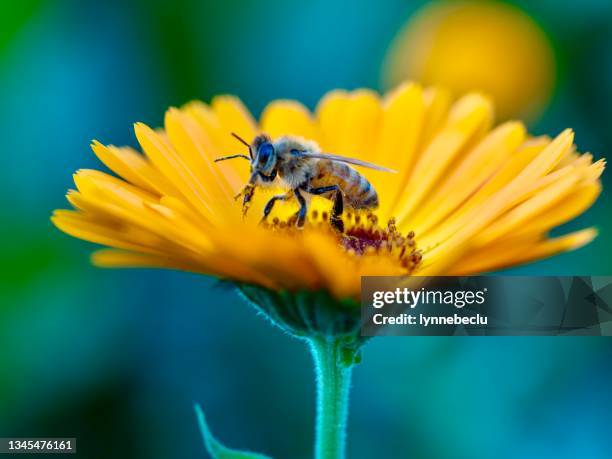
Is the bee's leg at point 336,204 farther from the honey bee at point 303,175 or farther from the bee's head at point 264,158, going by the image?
the bee's head at point 264,158

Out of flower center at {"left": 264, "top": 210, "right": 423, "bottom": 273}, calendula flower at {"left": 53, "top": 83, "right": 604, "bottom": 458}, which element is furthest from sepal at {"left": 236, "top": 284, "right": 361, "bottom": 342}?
flower center at {"left": 264, "top": 210, "right": 423, "bottom": 273}

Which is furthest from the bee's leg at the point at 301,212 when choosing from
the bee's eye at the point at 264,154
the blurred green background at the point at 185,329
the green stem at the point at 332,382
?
the blurred green background at the point at 185,329

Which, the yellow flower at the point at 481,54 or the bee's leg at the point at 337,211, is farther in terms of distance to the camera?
the yellow flower at the point at 481,54

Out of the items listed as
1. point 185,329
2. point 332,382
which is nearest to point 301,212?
point 332,382

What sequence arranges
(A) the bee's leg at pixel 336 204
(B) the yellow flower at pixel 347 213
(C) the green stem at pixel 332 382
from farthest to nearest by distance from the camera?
(A) the bee's leg at pixel 336 204, (C) the green stem at pixel 332 382, (B) the yellow flower at pixel 347 213

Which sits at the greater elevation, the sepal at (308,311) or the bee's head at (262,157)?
the bee's head at (262,157)

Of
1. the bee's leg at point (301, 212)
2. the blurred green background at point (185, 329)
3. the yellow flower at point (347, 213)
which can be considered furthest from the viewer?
the blurred green background at point (185, 329)

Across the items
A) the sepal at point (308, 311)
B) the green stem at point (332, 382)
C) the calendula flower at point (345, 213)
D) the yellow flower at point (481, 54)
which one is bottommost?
the green stem at point (332, 382)
